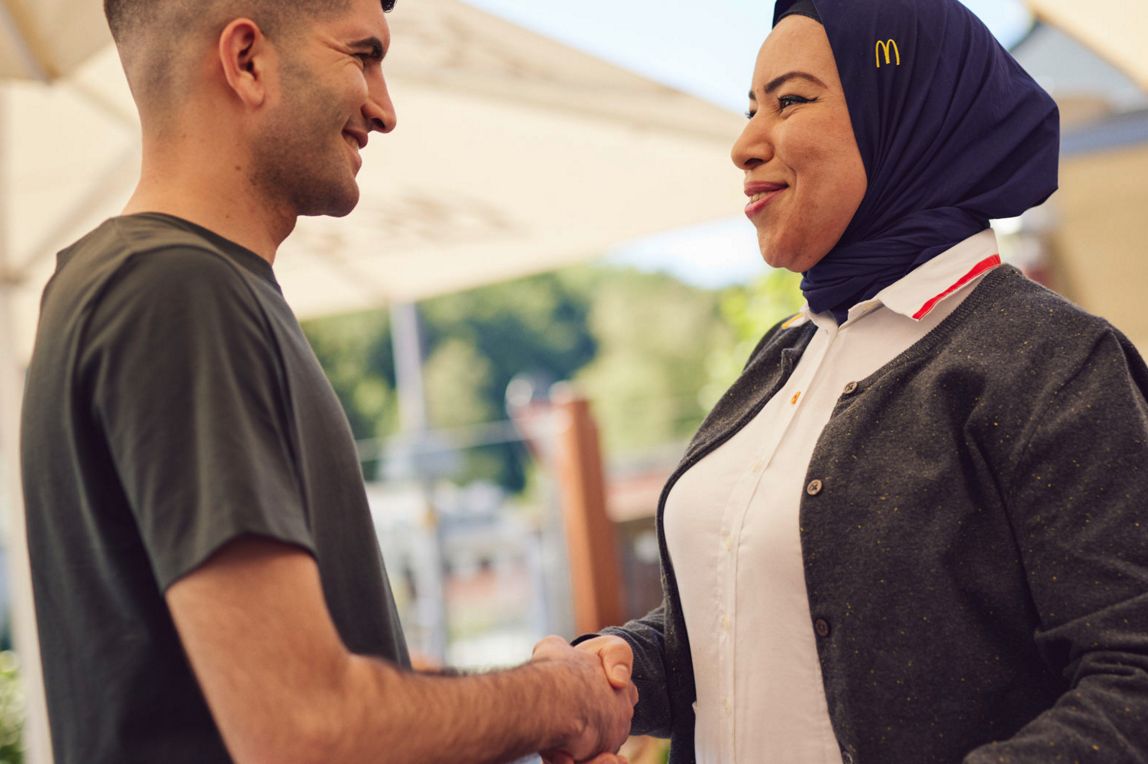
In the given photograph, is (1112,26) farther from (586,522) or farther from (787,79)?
(586,522)

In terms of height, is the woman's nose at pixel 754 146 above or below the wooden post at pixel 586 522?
above

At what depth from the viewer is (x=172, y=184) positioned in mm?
1448

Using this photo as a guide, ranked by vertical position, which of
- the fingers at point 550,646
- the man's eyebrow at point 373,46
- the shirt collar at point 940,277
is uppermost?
the man's eyebrow at point 373,46

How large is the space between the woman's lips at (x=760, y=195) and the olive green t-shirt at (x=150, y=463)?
32.8 inches

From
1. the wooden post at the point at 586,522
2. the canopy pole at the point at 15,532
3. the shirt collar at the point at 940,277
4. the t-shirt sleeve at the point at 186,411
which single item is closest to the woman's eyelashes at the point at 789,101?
the shirt collar at the point at 940,277

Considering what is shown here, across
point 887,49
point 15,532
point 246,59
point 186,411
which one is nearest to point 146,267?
point 186,411

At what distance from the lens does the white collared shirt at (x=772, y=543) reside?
5.51ft

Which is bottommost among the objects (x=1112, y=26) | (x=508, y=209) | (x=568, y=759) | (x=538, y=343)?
(x=568, y=759)

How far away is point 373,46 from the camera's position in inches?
63.0

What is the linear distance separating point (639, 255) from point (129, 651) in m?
46.3

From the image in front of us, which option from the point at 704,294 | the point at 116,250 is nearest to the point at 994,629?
the point at 116,250

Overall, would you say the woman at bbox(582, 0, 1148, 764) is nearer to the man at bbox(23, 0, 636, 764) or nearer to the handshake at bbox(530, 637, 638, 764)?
the handshake at bbox(530, 637, 638, 764)

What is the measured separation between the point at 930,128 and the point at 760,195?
0.93 ft

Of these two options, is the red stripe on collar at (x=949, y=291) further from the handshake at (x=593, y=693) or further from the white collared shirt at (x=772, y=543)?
the handshake at (x=593, y=693)
